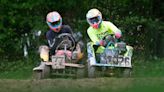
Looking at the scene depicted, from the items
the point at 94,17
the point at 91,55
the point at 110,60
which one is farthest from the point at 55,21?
the point at 110,60

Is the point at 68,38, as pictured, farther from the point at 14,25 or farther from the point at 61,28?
the point at 14,25

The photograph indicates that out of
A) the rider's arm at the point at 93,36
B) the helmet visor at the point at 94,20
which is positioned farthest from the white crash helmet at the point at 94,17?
the rider's arm at the point at 93,36

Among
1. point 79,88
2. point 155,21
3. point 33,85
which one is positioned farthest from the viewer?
point 155,21

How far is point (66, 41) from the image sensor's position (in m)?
10.9

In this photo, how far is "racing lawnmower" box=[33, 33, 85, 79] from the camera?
10578mm

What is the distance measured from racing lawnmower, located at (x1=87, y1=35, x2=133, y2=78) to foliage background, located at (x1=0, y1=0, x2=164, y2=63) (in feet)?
11.8

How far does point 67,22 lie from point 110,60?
15.4ft

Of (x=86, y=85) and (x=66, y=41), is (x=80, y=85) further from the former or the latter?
(x=66, y=41)

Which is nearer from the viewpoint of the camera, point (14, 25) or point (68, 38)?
point (68, 38)

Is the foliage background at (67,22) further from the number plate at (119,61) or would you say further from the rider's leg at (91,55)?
the number plate at (119,61)

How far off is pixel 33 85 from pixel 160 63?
474cm

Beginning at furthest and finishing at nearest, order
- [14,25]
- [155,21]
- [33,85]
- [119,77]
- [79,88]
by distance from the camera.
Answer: [155,21]
[14,25]
[119,77]
[33,85]
[79,88]

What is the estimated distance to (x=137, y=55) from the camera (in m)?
14.7

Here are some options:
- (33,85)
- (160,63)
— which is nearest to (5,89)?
(33,85)
